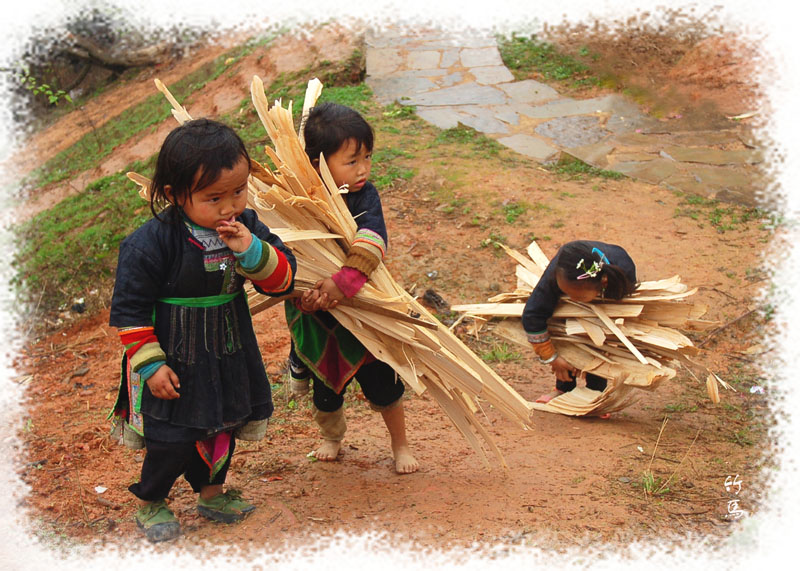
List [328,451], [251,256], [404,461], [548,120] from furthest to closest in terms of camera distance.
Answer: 1. [548,120]
2. [328,451]
3. [404,461]
4. [251,256]

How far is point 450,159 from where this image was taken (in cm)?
698

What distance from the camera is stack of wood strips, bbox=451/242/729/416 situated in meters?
3.59

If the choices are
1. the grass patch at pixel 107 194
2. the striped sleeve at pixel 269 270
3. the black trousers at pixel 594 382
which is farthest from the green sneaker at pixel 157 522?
the grass patch at pixel 107 194

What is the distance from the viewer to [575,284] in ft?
11.6

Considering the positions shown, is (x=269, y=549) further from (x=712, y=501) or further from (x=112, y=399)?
(x=112, y=399)

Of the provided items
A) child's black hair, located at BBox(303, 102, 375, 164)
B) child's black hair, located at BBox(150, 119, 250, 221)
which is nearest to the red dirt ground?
child's black hair, located at BBox(150, 119, 250, 221)

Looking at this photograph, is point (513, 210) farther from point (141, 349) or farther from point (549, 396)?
point (141, 349)

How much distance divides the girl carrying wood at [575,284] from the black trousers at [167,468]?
1771mm

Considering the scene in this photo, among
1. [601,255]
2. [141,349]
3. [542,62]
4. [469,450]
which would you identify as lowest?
[542,62]

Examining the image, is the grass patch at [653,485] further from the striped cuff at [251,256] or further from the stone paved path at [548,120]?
the stone paved path at [548,120]

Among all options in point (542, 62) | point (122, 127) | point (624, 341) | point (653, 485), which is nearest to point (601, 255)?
point (624, 341)

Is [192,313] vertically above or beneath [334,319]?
above

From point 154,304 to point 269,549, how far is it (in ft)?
2.95

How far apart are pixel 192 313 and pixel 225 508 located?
785mm
